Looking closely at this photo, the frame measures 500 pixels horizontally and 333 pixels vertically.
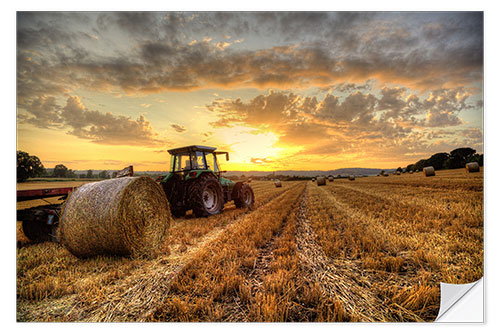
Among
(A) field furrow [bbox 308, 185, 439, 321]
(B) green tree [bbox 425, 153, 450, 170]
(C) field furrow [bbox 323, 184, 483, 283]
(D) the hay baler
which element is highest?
(B) green tree [bbox 425, 153, 450, 170]

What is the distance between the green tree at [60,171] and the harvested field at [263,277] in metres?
1.18

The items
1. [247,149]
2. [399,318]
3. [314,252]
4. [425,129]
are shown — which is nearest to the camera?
[399,318]

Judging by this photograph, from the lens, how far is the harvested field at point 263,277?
6.89 ft

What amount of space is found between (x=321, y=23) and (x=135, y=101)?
10.8 feet

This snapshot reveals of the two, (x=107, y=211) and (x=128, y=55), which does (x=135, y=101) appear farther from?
(x=107, y=211)

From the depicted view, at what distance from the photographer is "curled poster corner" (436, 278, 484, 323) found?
2.36 m

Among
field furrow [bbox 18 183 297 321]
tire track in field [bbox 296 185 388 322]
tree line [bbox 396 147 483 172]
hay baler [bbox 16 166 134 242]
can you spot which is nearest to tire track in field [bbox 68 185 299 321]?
field furrow [bbox 18 183 297 321]

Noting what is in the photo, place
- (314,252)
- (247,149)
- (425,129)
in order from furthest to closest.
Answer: (247,149)
(425,129)
(314,252)

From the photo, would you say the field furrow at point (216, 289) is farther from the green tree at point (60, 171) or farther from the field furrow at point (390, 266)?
the green tree at point (60, 171)

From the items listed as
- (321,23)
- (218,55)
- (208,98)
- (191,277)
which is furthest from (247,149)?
(191,277)

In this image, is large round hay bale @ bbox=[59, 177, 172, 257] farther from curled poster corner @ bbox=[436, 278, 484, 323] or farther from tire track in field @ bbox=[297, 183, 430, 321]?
curled poster corner @ bbox=[436, 278, 484, 323]

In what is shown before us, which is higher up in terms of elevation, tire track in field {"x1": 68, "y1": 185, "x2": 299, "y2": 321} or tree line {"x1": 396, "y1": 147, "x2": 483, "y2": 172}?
tree line {"x1": 396, "y1": 147, "x2": 483, "y2": 172}

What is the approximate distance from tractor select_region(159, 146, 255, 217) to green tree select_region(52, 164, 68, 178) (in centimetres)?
240

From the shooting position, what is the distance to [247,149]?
5.07 metres
